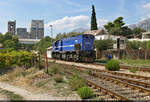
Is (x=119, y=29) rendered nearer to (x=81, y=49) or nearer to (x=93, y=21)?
(x=93, y=21)

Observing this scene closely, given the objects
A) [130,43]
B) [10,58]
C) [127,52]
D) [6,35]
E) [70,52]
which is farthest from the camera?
[6,35]

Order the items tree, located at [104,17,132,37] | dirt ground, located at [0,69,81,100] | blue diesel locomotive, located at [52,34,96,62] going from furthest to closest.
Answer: tree, located at [104,17,132,37], blue diesel locomotive, located at [52,34,96,62], dirt ground, located at [0,69,81,100]

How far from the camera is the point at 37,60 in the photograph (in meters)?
18.0

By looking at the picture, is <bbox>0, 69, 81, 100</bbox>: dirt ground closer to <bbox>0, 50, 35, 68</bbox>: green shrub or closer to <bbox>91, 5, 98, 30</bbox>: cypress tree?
<bbox>0, 50, 35, 68</bbox>: green shrub

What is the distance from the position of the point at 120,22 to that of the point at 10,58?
62.8m

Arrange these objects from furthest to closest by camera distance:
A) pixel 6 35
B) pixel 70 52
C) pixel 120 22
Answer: pixel 6 35 → pixel 120 22 → pixel 70 52

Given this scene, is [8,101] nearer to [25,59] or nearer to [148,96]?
[148,96]

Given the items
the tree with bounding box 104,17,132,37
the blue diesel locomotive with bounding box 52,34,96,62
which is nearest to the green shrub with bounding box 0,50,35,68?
the blue diesel locomotive with bounding box 52,34,96,62

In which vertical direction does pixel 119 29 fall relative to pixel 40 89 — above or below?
above

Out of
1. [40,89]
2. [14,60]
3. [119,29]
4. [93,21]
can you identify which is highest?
[93,21]

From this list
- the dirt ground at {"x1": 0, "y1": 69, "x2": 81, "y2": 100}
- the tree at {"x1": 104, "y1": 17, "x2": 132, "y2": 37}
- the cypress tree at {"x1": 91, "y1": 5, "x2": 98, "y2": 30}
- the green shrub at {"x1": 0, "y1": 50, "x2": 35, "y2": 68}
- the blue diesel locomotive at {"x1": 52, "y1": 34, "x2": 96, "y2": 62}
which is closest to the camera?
the dirt ground at {"x1": 0, "y1": 69, "x2": 81, "y2": 100}

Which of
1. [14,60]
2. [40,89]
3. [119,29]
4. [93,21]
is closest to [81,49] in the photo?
[14,60]

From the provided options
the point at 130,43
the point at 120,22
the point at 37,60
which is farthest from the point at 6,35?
the point at 37,60

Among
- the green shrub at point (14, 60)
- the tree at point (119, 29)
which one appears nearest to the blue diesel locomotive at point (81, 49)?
the green shrub at point (14, 60)
